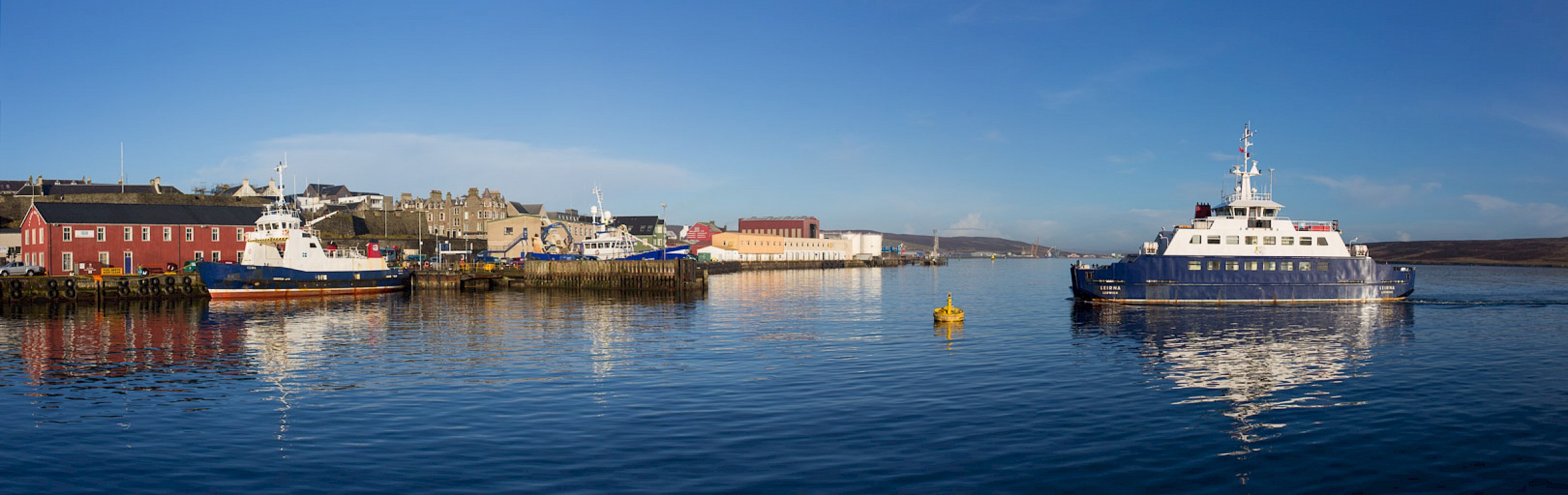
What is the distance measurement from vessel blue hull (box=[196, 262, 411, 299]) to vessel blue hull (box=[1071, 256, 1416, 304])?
174 feet

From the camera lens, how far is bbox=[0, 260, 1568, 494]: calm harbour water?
43.9 feet

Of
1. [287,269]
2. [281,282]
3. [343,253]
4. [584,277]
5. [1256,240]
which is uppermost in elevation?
[1256,240]

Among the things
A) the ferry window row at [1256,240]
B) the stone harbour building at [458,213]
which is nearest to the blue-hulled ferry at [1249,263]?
the ferry window row at [1256,240]

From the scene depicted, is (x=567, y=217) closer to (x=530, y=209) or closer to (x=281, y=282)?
(x=530, y=209)

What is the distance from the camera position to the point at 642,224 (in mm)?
154875

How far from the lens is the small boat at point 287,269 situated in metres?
58.4

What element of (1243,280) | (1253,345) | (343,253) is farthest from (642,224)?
(1253,345)

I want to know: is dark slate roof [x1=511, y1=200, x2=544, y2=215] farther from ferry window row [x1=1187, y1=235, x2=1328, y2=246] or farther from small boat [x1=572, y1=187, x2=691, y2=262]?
ferry window row [x1=1187, y1=235, x2=1328, y2=246]

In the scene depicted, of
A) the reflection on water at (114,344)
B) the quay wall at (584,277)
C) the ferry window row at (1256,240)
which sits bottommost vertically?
the reflection on water at (114,344)

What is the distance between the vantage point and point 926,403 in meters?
19.2

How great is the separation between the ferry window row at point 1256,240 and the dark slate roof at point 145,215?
74.4 meters

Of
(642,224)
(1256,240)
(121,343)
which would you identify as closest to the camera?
(121,343)

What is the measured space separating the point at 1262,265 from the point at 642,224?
117982 millimetres

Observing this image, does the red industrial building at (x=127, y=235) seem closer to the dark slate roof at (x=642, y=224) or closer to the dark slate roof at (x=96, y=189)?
the dark slate roof at (x=96, y=189)
